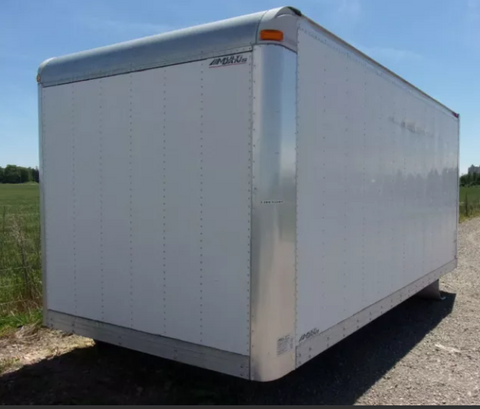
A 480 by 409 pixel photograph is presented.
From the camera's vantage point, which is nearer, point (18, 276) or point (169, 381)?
point (169, 381)

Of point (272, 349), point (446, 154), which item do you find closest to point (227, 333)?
point (272, 349)

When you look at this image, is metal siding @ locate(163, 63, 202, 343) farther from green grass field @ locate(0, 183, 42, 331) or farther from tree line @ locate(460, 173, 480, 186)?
tree line @ locate(460, 173, 480, 186)

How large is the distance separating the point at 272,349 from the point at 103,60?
2598 mm

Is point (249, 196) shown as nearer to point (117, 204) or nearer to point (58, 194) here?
point (117, 204)

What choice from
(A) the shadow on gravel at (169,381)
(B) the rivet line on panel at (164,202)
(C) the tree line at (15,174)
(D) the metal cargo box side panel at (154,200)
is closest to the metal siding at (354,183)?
(D) the metal cargo box side panel at (154,200)

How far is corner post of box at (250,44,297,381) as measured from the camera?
307 centimetres

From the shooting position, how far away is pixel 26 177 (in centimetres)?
7212

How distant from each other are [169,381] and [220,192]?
1.82 m

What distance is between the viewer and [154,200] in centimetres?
361

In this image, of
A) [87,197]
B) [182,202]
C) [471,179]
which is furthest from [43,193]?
[471,179]

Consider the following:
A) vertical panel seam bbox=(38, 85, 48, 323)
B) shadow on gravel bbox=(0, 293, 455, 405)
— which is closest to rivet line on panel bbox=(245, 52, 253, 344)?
shadow on gravel bbox=(0, 293, 455, 405)

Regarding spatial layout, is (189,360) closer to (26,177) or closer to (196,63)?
(196,63)

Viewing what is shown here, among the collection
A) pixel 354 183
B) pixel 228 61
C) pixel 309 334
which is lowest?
pixel 309 334

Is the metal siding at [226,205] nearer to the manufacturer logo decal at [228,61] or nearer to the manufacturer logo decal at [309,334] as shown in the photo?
the manufacturer logo decal at [228,61]
